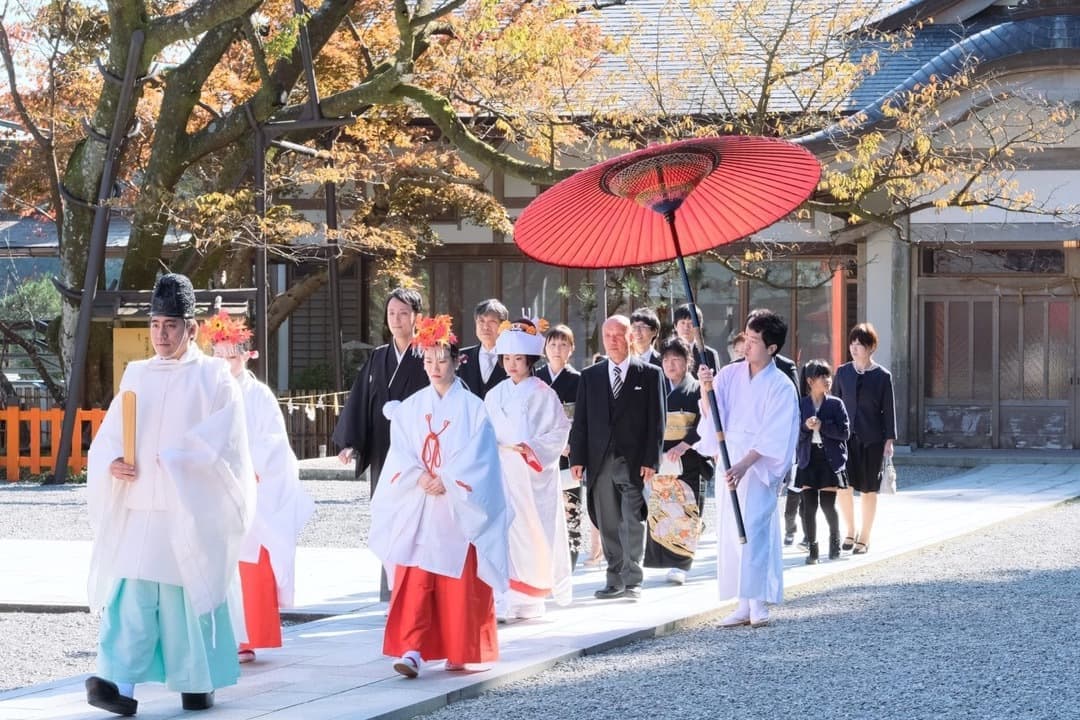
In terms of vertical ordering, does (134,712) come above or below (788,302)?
below

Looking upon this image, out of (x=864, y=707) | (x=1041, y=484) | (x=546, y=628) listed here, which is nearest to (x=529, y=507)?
(x=546, y=628)

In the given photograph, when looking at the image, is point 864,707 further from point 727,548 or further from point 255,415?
point 255,415

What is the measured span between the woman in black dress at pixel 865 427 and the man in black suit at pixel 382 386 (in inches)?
158

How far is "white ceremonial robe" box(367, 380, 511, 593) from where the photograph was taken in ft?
21.8

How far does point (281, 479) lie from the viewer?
7285mm

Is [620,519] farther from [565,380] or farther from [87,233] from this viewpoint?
[87,233]

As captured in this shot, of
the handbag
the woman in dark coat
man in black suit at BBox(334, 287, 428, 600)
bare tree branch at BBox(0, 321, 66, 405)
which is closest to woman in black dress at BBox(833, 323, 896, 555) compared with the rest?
the handbag

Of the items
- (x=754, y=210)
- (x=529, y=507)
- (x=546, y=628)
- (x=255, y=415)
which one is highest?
(x=754, y=210)

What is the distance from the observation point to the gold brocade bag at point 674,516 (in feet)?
32.2

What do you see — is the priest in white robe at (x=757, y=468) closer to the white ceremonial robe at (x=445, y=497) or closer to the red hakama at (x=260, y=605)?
the white ceremonial robe at (x=445, y=497)

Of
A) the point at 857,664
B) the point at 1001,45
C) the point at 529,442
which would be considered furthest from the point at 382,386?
the point at 1001,45

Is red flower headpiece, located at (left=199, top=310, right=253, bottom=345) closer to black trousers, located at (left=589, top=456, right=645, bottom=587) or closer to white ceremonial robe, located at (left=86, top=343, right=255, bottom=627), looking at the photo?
white ceremonial robe, located at (left=86, top=343, right=255, bottom=627)

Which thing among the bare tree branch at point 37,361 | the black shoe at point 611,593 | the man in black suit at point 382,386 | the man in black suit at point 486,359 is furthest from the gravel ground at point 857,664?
the bare tree branch at point 37,361

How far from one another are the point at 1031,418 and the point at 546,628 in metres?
15.3
